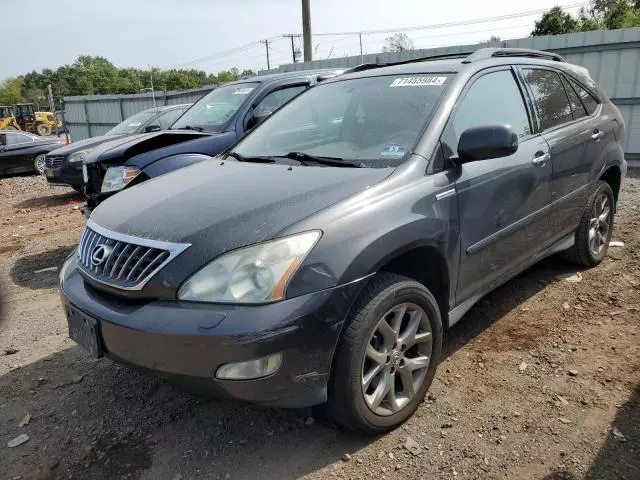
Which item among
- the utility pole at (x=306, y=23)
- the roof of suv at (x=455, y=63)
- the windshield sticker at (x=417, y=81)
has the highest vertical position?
the utility pole at (x=306, y=23)

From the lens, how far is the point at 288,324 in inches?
82.7

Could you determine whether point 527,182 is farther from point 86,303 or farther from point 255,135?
point 86,303

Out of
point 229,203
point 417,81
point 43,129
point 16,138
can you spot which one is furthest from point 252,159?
point 43,129

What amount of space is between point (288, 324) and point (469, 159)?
4.52ft

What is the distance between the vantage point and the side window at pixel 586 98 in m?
4.33

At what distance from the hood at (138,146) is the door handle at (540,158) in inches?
139

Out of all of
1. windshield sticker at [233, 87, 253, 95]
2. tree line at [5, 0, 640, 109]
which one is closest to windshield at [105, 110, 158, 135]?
windshield sticker at [233, 87, 253, 95]

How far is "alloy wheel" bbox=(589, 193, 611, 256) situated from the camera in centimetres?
442

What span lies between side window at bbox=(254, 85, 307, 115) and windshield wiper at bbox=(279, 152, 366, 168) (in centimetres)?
298

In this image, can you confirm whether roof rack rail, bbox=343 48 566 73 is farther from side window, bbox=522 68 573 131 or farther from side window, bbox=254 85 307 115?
side window, bbox=254 85 307 115

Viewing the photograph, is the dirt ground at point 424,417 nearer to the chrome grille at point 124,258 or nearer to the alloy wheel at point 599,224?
the alloy wheel at point 599,224

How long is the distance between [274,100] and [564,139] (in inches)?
134

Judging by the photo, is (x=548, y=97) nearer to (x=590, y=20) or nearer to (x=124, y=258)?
(x=124, y=258)

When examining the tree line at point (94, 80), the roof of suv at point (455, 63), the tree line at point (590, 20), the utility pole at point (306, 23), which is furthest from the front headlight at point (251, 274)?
the tree line at point (94, 80)
